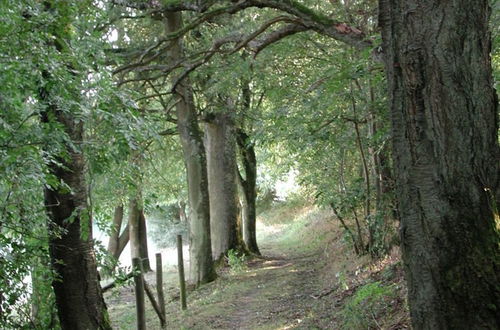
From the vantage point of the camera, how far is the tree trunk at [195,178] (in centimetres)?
1406

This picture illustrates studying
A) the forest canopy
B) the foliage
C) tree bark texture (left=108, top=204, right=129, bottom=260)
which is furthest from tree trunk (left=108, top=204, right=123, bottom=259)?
the foliage

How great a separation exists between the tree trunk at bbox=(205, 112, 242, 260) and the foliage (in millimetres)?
10445

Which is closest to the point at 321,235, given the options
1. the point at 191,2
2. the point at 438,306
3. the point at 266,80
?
the point at 266,80

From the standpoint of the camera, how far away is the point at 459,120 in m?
3.12

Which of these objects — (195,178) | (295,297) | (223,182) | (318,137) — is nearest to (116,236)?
(223,182)

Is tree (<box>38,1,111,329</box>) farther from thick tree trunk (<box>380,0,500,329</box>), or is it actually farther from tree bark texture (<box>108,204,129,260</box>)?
tree bark texture (<box>108,204,129,260</box>)

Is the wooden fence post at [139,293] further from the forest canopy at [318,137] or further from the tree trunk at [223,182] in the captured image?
the tree trunk at [223,182]

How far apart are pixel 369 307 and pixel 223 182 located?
1091 cm

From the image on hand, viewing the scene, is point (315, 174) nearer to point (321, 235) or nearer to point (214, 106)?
point (214, 106)

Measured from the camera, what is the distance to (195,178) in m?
14.2

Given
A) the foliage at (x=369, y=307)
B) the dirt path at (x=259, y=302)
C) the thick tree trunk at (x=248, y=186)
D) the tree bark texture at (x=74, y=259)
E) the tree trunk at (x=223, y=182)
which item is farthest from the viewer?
the thick tree trunk at (x=248, y=186)

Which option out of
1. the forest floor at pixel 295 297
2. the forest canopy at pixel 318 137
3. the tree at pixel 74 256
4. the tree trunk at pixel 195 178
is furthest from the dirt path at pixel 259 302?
the tree at pixel 74 256

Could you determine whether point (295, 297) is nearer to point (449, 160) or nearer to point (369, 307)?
point (369, 307)

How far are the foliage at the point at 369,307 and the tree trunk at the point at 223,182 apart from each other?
10445 millimetres
